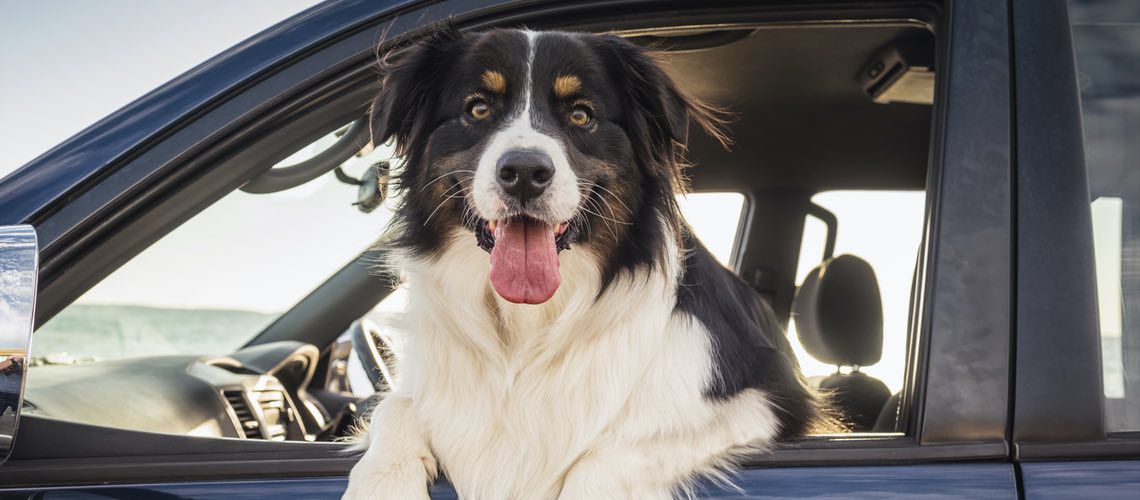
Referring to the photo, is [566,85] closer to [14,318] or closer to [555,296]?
[555,296]

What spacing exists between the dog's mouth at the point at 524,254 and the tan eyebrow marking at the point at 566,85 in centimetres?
33

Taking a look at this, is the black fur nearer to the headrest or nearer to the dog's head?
the dog's head

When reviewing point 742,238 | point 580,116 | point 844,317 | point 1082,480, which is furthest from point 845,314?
point 1082,480

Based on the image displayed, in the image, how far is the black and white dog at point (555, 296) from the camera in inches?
63.7

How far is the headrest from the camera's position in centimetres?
314

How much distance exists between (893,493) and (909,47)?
1436 mm

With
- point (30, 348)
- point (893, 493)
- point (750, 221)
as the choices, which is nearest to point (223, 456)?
point (30, 348)

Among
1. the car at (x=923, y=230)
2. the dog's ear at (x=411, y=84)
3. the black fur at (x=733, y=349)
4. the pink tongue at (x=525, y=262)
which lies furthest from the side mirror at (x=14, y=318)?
the black fur at (x=733, y=349)

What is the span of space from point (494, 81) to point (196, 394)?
→ 1.05 metres

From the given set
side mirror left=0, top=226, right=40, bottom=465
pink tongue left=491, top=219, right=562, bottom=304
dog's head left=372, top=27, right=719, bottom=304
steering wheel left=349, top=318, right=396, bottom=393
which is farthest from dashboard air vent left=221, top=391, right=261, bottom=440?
side mirror left=0, top=226, right=40, bottom=465

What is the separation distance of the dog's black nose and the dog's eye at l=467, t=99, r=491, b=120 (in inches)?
11.3

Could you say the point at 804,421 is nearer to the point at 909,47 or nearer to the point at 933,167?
the point at 933,167

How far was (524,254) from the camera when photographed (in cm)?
187

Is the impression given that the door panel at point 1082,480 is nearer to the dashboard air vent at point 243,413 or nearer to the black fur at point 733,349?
the black fur at point 733,349
